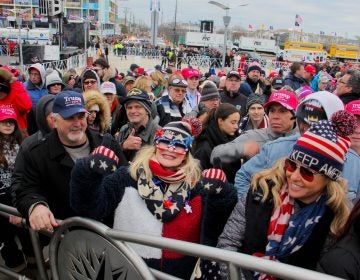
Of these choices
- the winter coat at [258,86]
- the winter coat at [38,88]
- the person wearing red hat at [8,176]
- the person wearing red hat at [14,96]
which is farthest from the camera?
the winter coat at [258,86]

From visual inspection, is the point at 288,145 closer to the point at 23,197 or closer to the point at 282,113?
the point at 282,113

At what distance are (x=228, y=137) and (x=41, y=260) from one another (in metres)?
1.93

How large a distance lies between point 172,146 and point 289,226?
2.63 ft

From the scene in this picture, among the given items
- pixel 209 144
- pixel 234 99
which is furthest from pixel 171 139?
pixel 234 99

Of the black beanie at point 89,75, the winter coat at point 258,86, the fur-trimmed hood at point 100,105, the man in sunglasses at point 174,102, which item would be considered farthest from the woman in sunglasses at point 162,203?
the winter coat at point 258,86

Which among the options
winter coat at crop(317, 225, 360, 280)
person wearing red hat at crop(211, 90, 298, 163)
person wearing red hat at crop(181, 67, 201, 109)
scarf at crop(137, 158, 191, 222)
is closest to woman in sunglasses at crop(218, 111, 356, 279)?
winter coat at crop(317, 225, 360, 280)

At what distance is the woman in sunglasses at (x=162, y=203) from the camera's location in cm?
212

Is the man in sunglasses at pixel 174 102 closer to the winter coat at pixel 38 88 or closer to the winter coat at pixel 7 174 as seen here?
the winter coat at pixel 38 88

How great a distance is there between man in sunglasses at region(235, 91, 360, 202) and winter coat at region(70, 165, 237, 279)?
45 centimetres

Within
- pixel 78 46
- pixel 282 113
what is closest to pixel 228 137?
pixel 282 113

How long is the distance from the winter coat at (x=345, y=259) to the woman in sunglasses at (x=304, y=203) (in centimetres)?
19

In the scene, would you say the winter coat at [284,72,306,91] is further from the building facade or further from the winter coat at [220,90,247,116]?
the building facade

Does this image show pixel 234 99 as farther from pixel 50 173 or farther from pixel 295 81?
pixel 50 173

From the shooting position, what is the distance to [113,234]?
6.28 feet
